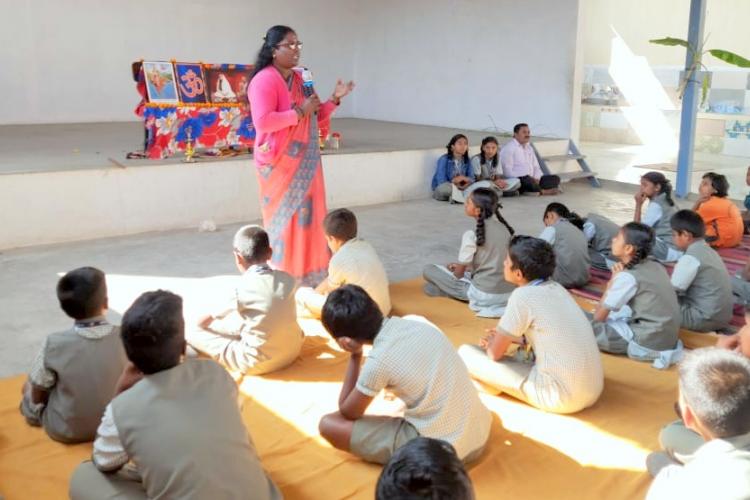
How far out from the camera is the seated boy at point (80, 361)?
249 centimetres

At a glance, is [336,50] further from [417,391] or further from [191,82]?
[417,391]

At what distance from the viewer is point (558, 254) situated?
4.54 metres

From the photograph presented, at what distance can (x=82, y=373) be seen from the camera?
252 cm

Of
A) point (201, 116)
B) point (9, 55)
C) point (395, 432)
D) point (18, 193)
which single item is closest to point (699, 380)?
point (395, 432)

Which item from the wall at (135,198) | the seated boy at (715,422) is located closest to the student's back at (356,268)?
the seated boy at (715,422)

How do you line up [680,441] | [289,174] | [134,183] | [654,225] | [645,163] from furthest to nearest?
[645,163], [134,183], [654,225], [289,174], [680,441]

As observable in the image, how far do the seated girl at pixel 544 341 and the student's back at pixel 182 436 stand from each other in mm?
1302

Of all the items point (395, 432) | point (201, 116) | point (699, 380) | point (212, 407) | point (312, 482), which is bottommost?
point (312, 482)

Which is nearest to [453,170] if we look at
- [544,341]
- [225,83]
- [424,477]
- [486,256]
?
[225,83]

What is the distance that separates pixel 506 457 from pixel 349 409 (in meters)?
0.62

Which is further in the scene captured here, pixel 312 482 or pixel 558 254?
pixel 558 254

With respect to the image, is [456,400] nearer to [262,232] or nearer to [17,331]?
[262,232]

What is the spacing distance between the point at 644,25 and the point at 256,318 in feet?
39.9

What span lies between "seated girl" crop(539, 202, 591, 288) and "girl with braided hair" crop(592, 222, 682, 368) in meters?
0.94
